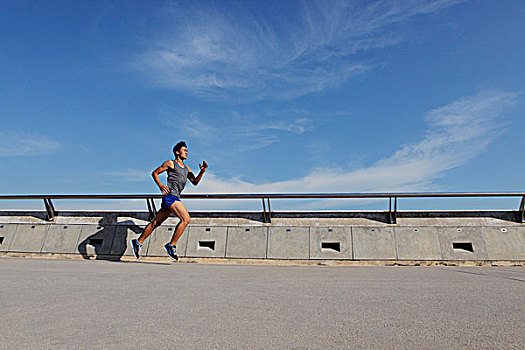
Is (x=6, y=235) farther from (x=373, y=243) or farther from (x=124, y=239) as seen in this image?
(x=373, y=243)

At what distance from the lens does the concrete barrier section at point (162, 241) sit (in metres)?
8.27

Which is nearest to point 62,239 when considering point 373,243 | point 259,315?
point 373,243

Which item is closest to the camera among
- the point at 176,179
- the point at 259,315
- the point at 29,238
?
the point at 259,315

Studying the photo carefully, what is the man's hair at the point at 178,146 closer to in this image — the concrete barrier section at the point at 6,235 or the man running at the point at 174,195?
the man running at the point at 174,195

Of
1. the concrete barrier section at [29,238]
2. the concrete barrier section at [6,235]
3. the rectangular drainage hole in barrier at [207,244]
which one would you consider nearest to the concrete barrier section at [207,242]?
the rectangular drainage hole in barrier at [207,244]

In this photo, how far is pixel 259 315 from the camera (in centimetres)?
249

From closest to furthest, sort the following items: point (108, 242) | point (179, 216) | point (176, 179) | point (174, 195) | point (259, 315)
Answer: point (259, 315) → point (179, 216) → point (174, 195) → point (176, 179) → point (108, 242)

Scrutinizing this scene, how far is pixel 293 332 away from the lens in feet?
6.77

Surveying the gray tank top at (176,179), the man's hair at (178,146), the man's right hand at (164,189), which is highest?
the man's hair at (178,146)

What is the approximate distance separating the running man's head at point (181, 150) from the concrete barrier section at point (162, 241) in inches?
74.4

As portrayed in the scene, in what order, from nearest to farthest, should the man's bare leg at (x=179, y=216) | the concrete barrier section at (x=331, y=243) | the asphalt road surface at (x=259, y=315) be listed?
the asphalt road surface at (x=259, y=315) → the man's bare leg at (x=179, y=216) → the concrete barrier section at (x=331, y=243)

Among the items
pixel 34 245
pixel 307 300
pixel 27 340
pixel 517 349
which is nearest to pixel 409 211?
pixel 307 300

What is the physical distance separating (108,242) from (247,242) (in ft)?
11.2

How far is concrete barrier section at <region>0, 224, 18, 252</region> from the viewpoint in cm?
898
